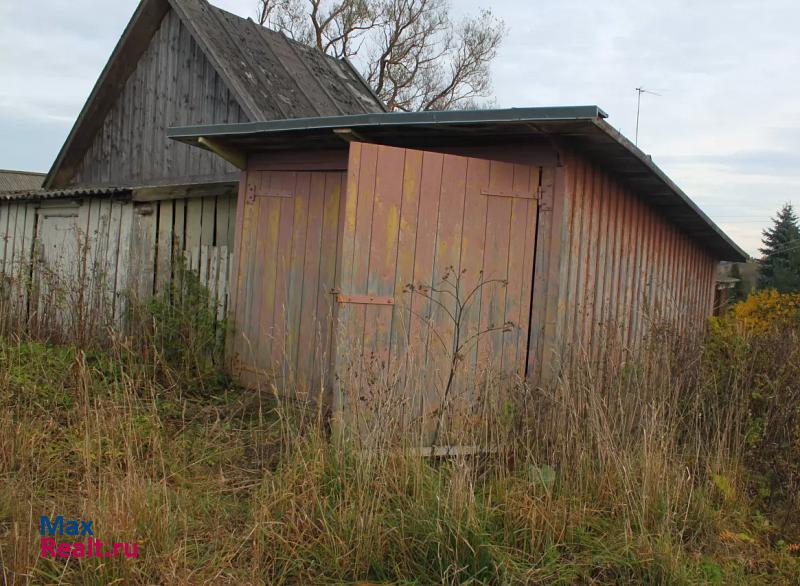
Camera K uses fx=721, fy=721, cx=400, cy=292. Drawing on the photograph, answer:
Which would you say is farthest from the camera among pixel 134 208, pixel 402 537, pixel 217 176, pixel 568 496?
pixel 217 176

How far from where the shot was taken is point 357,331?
5.07 m

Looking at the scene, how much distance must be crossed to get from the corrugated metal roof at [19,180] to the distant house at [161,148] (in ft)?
79.3

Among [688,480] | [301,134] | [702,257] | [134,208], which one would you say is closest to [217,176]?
[134,208]

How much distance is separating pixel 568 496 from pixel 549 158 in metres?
2.74

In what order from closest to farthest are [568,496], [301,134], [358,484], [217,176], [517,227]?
[358,484], [568,496], [517,227], [301,134], [217,176]

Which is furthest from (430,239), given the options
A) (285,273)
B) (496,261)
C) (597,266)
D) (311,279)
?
(597,266)

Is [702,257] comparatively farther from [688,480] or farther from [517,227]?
[688,480]

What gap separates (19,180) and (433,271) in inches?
1410

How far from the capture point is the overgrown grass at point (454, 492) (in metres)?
3.37

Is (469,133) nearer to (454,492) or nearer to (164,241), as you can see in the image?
(454,492)

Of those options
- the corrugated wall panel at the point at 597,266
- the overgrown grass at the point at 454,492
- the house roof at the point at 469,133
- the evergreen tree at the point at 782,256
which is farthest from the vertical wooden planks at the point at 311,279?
the evergreen tree at the point at 782,256

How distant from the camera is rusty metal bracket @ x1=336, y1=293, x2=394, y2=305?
4.98 meters

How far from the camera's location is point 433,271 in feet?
17.5

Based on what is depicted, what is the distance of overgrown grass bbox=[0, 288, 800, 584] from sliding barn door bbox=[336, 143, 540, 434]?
57cm
